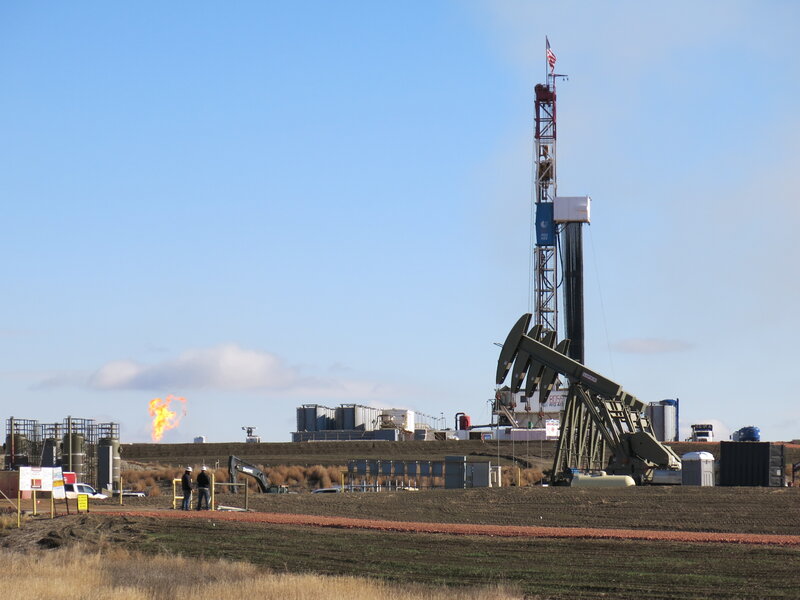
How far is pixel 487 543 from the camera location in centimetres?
2742

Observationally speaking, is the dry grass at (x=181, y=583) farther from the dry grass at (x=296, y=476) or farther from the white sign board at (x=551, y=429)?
the white sign board at (x=551, y=429)

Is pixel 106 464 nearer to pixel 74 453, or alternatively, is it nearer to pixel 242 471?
pixel 74 453

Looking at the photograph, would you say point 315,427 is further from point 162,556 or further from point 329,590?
point 329,590

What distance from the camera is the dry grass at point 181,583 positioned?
64.7 ft

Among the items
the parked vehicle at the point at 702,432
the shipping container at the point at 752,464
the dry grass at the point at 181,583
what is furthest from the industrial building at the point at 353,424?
the dry grass at the point at 181,583

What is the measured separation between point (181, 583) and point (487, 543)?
831 cm

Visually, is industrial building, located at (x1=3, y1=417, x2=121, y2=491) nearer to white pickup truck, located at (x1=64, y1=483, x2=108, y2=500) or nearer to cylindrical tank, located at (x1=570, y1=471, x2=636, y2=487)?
white pickup truck, located at (x1=64, y1=483, x2=108, y2=500)

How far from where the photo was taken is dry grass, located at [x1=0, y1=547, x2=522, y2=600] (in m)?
19.7

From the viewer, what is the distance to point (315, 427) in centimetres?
8656

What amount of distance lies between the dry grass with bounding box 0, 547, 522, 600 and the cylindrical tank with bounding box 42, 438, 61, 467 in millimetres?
26519

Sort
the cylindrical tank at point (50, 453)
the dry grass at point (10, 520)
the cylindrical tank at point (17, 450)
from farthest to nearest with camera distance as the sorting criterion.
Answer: the cylindrical tank at point (17, 450) < the cylindrical tank at point (50, 453) < the dry grass at point (10, 520)

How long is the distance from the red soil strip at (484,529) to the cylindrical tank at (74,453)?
16696mm

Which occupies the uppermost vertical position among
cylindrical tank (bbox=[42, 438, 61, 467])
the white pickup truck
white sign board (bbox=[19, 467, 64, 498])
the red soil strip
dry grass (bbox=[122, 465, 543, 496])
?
white sign board (bbox=[19, 467, 64, 498])

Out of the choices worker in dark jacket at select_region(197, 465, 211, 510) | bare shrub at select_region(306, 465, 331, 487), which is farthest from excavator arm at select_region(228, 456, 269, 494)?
bare shrub at select_region(306, 465, 331, 487)
